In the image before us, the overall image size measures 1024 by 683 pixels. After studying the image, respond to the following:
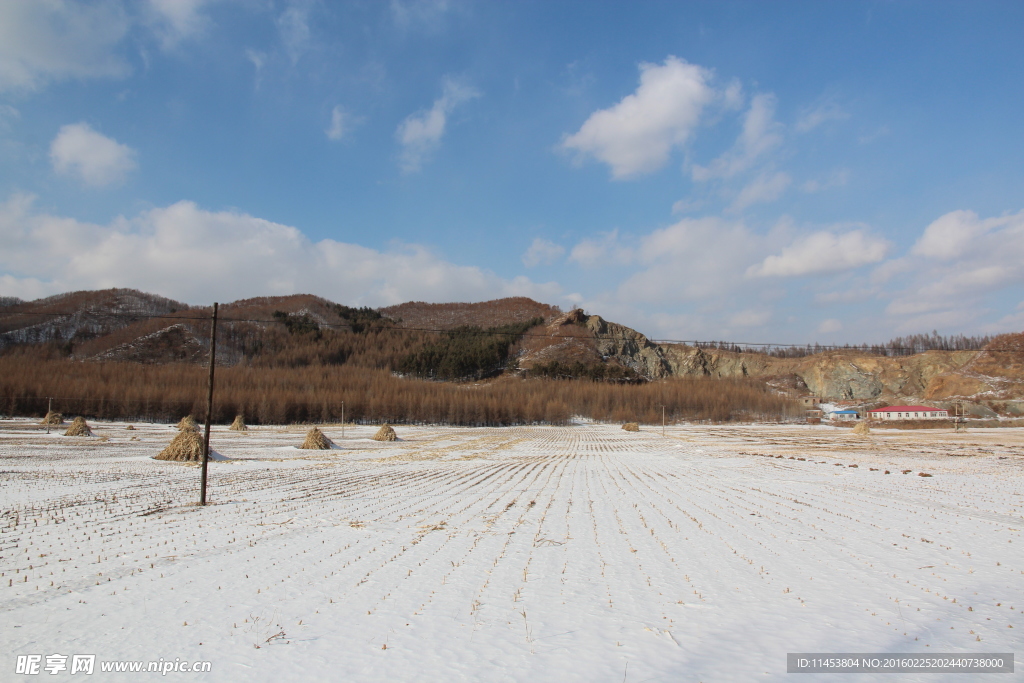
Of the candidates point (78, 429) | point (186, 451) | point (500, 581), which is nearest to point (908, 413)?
point (186, 451)

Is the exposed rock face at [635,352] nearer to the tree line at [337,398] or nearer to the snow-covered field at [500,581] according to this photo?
the tree line at [337,398]

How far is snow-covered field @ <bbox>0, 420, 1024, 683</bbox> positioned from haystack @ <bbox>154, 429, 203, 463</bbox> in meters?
9.02

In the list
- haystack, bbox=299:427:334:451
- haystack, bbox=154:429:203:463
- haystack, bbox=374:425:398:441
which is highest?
haystack, bbox=154:429:203:463

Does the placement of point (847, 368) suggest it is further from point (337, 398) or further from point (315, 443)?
point (315, 443)

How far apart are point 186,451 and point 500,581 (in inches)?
895

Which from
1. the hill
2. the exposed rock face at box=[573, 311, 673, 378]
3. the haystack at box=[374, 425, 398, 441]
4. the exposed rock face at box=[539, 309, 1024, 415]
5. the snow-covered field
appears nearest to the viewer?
the snow-covered field

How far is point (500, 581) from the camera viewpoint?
7281 mm

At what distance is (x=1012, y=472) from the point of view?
2253 centimetres

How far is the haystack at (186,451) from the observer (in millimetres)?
24156

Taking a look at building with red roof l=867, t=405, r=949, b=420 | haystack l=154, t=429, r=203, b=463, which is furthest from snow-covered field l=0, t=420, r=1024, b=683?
building with red roof l=867, t=405, r=949, b=420

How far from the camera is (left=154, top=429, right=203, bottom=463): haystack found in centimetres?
2416

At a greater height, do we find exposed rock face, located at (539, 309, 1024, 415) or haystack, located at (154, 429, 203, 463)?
exposed rock face, located at (539, 309, 1024, 415)

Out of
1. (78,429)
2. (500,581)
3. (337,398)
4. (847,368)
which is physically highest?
(847,368)

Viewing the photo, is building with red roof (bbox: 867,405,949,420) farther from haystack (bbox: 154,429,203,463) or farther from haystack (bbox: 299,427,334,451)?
haystack (bbox: 154,429,203,463)
